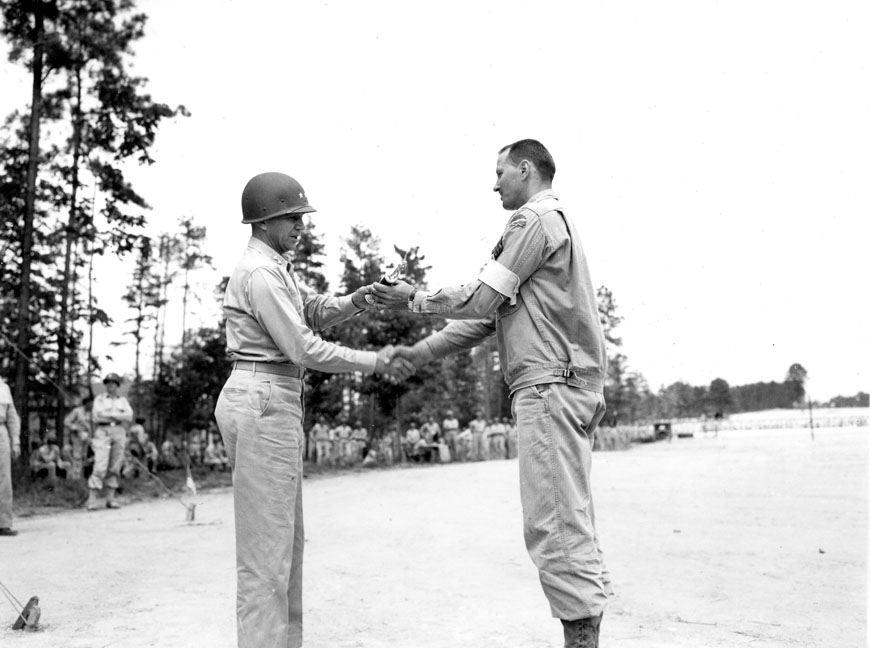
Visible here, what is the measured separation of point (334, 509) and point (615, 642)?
27.6 ft

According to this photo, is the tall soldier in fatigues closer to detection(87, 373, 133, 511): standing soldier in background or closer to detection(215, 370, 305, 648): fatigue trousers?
detection(215, 370, 305, 648): fatigue trousers

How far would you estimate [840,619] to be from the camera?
4887mm

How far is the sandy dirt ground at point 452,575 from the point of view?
15.2 ft

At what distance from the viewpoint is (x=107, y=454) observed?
13.6 metres

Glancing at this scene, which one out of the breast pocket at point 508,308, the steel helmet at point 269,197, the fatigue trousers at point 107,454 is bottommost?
the fatigue trousers at point 107,454

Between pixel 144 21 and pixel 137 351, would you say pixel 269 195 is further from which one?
pixel 137 351

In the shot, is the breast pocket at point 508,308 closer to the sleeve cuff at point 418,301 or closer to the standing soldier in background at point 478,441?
the sleeve cuff at point 418,301

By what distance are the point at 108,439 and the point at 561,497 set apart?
12.1m

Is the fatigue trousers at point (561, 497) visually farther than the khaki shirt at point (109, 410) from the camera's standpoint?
No

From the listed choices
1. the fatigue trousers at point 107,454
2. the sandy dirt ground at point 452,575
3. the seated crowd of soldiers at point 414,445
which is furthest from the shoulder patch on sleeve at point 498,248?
the seated crowd of soldiers at point 414,445

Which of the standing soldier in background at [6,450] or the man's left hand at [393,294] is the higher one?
the man's left hand at [393,294]

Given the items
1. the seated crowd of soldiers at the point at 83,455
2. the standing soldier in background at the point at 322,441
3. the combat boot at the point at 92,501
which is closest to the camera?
the combat boot at the point at 92,501

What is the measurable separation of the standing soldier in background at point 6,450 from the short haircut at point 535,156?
27.9 ft

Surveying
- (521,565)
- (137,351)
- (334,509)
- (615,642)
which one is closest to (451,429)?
(137,351)
